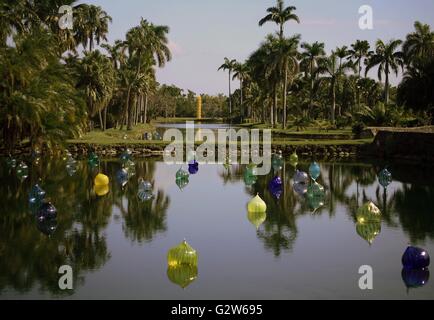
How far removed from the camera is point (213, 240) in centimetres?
2008

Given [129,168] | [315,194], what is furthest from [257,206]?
[129,168]

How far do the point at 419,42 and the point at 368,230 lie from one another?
60.7 m

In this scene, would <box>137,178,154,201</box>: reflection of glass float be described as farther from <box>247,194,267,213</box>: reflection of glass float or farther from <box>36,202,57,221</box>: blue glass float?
<box>36,202,57,221</box>: blue glass float

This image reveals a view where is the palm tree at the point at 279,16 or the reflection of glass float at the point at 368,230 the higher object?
the palm tree at the point at 279,16

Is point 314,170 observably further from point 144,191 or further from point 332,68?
point 332,68

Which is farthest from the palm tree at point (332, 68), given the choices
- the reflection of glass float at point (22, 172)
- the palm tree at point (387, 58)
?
the reflection of glass float at point (22, 172)

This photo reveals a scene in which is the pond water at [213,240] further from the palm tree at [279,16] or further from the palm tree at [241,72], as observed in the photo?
the palm tree at [241,72]

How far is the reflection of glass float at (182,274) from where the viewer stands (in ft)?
49.7

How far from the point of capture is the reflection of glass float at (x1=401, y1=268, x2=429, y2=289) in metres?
15.1

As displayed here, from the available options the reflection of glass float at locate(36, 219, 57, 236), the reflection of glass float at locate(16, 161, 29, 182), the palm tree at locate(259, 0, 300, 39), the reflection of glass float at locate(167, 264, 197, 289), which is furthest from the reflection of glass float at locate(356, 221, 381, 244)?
the palm tree at locate(259, 0, 300, 39)

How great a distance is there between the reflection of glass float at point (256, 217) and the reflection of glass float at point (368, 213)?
363 centimetres

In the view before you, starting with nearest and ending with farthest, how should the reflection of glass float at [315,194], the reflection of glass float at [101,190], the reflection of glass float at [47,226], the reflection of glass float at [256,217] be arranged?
the reflection of glass float at [47,226] < the reflection of glass float at [256,217] < the reflection of glass float at [315,194] < the reflection of glass float at [101,190]

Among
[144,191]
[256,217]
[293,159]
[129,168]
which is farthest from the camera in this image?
[293,159]
